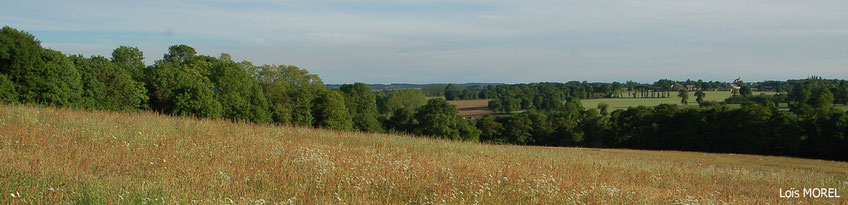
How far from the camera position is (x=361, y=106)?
70812 millimetres

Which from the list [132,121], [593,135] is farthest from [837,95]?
[132,121]

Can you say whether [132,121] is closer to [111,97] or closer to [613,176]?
[613,176]

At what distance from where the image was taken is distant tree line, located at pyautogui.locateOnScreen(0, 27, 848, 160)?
32.3 m

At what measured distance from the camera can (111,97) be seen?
125 feet

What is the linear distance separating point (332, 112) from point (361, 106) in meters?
12.3

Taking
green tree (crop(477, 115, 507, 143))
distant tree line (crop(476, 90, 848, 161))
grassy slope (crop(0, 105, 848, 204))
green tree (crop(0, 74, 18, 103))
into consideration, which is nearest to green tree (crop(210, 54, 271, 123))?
green tree (crop(0, 74, 18, 103))

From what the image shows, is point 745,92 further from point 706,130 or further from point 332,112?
point 332,112

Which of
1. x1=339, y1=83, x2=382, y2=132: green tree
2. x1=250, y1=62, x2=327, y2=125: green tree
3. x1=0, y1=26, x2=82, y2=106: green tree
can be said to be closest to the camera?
x1=0, y1=26, x2=82, y2=106: green tree

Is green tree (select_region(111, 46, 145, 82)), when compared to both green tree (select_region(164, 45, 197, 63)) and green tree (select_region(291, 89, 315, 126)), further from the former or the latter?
green tree (select_region(291, 89, 315, 126))

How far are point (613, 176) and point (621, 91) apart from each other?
494ft

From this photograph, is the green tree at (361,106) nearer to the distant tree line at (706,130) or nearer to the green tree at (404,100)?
the distant tree line at (706,130)

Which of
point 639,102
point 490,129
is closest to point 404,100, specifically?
Answer: point 490,129

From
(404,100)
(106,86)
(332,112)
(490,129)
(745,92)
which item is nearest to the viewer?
(106,86)

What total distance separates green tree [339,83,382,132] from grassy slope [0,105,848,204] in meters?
53.7
